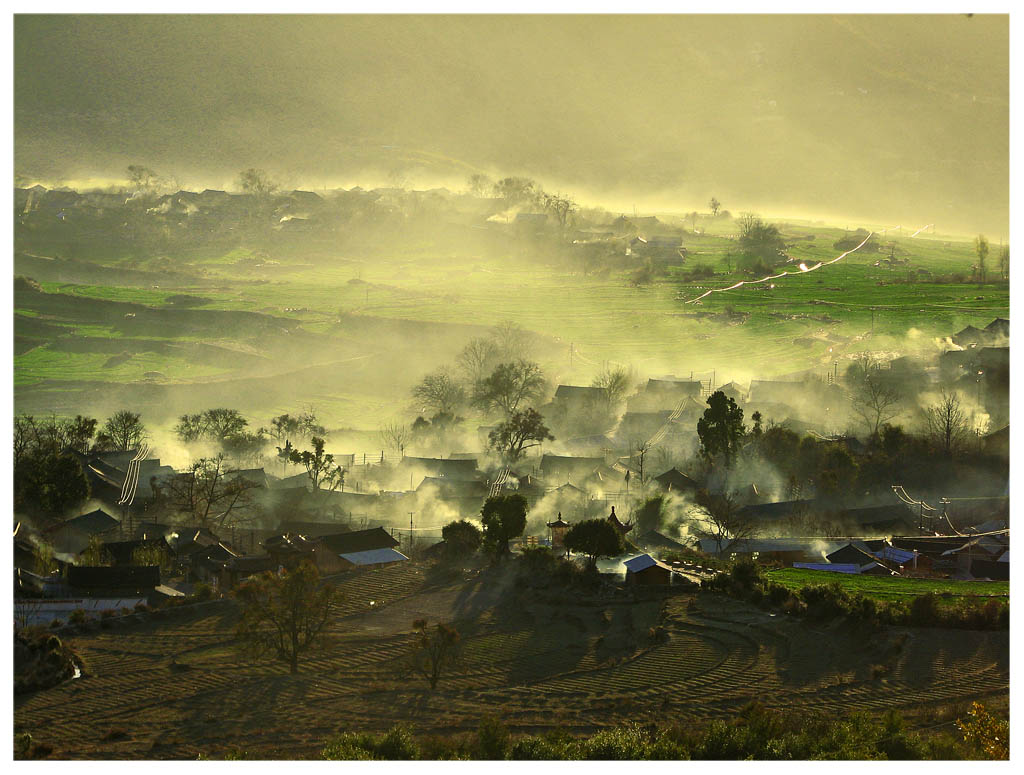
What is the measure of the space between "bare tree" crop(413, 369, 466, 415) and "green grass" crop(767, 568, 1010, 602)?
15508 mm

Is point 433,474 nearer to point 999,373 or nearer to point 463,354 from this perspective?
point 463,354

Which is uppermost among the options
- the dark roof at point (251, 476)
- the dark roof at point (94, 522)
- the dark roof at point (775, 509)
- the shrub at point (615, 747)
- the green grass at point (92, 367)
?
the green grass at point (92, 367)

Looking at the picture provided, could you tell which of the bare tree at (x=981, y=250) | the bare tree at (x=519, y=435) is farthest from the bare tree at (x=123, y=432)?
the bare tree at (x=981, y=250)

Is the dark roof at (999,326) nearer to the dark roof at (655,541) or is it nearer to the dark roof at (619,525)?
the dark roof at (655,541)

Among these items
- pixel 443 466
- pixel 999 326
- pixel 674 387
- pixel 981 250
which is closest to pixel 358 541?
pixel 443 466

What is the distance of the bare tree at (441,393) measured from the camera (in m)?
32.6

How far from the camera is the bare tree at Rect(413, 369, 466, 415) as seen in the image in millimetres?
32625

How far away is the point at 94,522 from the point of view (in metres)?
21.8

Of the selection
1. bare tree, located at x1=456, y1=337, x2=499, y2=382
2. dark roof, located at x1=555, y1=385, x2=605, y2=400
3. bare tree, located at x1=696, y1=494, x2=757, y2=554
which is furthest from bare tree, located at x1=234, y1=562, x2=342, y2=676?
bare tree, located at x1=456, y1=337, x2=499, y2=382

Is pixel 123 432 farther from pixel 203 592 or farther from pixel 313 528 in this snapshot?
pixel 203 592

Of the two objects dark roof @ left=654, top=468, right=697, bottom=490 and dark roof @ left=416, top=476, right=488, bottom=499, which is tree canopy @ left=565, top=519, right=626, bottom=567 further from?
dark roof @ left=416, top=476, right=488, bottom=499

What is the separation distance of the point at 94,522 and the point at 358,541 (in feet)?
19.5

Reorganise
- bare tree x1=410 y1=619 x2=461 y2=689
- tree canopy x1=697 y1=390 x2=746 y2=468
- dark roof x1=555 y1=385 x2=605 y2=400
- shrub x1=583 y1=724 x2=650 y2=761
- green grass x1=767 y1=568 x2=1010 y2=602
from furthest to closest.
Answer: dark roof x1=555 y1=385 x2=605 y2=400
tree canopy x1=697 y1=390 x2=746 y2=468
green grass x1=767 y1=568 x2=1010 y2=602
bare tree x1=410 y1=619 x2=461 y2=689
shrub x1=583 y1=724 x2=650 y2=761

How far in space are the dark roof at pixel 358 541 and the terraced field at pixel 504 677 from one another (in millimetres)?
3186
